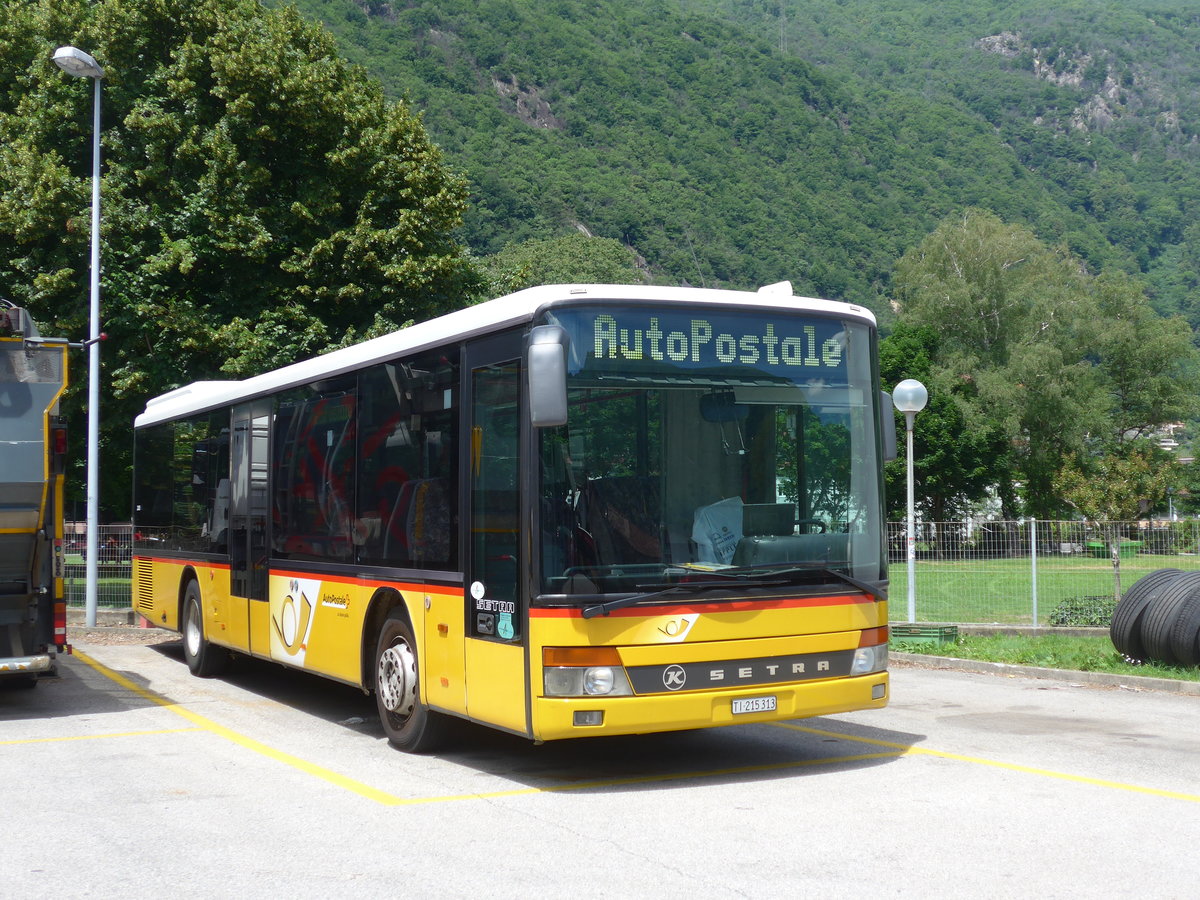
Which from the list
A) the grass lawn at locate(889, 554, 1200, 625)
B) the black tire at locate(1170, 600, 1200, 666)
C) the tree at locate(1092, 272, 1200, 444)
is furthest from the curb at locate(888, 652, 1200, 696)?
the tree at locate(1092, 272, 1200, 444)

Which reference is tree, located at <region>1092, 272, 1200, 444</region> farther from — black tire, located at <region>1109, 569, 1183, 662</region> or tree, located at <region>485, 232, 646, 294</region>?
black tire, located at <region>1109, 569, 1183, 662</region>

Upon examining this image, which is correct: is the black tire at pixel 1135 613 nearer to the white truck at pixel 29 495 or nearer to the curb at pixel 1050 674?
the curb at pixel 1050 674

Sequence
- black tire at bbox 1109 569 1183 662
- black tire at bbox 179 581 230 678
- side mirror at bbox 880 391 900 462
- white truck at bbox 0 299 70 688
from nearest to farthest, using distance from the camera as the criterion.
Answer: side mirror at bbox 880 391 900 462 < white truck at bbox 0 299 70 688 < black tire at bbox 1109 569 1183 662 < black tire at bbox 179 581 230 678

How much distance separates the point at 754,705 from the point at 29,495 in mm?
6866

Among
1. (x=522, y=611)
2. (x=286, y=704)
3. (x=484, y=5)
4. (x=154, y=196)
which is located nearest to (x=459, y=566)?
(x=522, y=611)

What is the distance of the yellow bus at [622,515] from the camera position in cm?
776

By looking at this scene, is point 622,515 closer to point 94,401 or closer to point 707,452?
point 707,452

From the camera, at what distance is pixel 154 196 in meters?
25.2

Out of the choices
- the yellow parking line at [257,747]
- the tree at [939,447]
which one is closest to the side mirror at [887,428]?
the yellow parking line at [257,747]

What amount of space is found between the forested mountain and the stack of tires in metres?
116

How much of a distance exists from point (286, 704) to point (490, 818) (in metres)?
5.67

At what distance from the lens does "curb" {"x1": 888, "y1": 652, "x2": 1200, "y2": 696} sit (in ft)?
42.8

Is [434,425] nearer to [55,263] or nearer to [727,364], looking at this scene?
[727,364]

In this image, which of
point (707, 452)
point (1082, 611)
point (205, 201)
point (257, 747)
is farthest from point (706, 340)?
point (205, 201)
